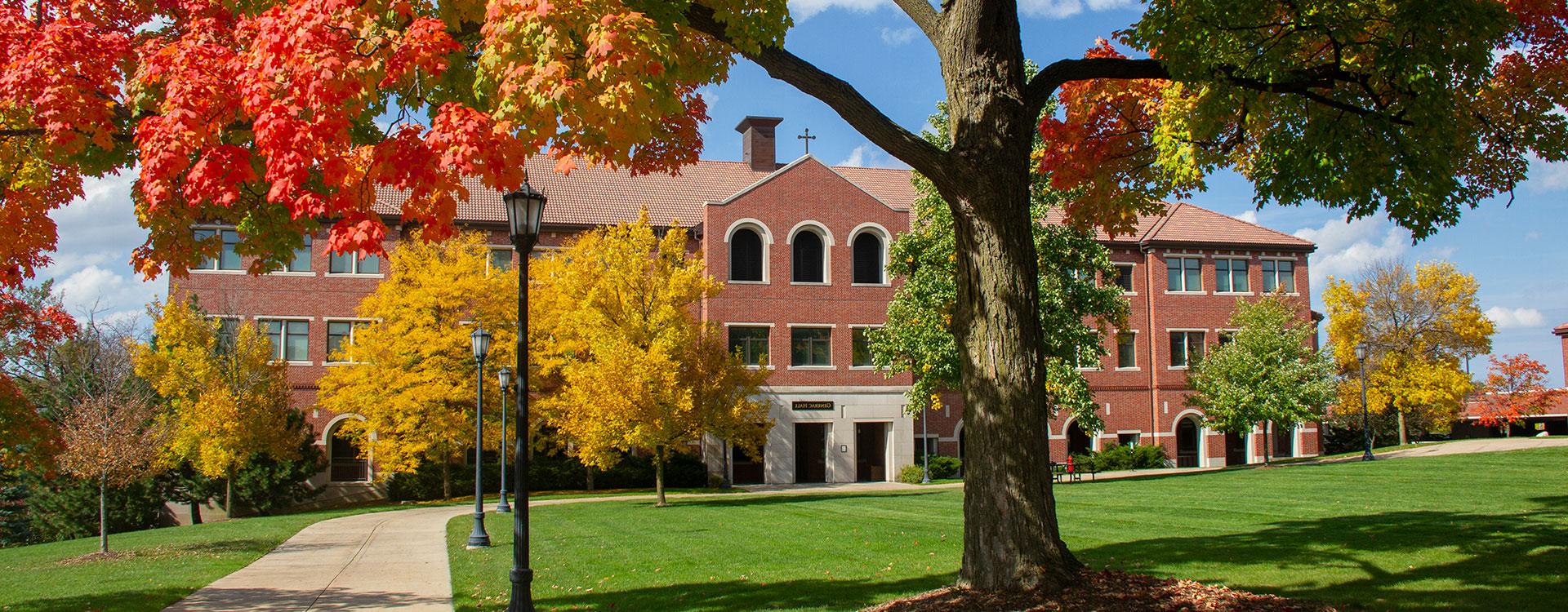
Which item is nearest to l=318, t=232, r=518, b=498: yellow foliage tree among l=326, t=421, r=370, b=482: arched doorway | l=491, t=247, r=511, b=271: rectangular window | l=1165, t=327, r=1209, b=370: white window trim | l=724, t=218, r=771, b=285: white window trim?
l=326, t=421, r=370, b=482: arched doorway

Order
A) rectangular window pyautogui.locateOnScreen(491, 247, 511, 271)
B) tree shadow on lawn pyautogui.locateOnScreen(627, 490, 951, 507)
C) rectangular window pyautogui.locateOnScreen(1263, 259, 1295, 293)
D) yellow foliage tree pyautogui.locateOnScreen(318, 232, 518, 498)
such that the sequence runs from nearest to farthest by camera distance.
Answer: tree shadow on lawn pyautogui.locateOnScreen(627, 490, 951, 507)
yellow foliage tree pyautogui.locateOnScreen(318, 232, 518, 498)
rectangular window pyautogui.locateOnScreen(491, 247, 511, 271)
rectangular window pyautogui.locateOnScreen(1263, 259, 1295, 293)

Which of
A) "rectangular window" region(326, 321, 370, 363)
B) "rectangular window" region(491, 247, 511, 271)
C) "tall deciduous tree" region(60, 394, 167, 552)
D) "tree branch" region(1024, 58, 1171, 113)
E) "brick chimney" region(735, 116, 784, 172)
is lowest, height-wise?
"tall deciduous tree" region(60, 394, 167, 552)

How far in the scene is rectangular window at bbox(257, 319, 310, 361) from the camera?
116 feet

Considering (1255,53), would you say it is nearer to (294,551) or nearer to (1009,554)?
(1009,554)

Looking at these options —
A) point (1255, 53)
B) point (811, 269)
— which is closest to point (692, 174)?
point (811, 269)

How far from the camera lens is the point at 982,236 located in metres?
7.95

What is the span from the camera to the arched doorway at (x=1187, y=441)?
4322cm

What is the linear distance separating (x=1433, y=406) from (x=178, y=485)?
4768cm

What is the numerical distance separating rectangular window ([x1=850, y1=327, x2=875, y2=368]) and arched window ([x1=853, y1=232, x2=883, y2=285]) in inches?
74.3

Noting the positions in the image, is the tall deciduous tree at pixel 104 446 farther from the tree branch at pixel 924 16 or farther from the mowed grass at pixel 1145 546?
the tree branch at pixel 924 16

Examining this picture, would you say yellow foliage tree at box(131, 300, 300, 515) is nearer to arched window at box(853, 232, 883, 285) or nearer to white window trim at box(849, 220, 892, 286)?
white window trim at box(849, 220, 892, 286)

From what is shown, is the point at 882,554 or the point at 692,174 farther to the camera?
the point at 692,174

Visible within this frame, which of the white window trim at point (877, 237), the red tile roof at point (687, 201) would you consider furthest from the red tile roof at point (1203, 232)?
the white window trim at point (877, 237)

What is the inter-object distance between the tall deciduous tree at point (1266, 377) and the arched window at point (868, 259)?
41.8ft
